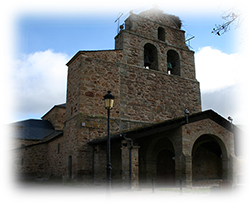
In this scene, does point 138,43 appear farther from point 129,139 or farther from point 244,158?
point 244,158

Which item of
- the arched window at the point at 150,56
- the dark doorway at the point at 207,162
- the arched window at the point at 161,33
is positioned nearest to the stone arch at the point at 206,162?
the dark doorway at the point at 207,162

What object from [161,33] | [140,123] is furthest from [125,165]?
[161,33]

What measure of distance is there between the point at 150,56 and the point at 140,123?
16.8 ft

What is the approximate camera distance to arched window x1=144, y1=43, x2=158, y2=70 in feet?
58.9

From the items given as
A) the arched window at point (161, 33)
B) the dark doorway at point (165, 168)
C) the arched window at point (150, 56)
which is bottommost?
the dark doorway at point (165, 168)

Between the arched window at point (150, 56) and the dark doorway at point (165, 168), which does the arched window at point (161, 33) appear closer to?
the arched window at point (150, 56)

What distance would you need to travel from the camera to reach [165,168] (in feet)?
51.0

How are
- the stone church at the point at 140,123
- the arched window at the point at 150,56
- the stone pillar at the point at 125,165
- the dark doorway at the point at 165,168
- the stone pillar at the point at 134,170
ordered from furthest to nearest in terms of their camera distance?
the arched window at the point at 150,56 < the dark doorway at the point at 165,168 < the stone church at the point at 140,123 < the stone pillar at the point at 125,165 < the stone pillar at the point at 134,170

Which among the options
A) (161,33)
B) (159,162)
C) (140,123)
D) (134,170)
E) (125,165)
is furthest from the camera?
(161,33)

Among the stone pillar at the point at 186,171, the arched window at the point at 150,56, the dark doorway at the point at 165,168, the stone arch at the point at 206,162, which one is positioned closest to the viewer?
the stone pillar at the point at 186,171

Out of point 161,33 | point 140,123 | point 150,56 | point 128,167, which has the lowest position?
point 128,167

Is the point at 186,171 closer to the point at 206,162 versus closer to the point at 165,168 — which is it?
the point at 165,168

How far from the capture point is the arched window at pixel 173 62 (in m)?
19.3

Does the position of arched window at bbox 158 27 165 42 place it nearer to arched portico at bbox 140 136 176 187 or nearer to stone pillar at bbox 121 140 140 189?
arched portico at bbox 140 136 176 187
